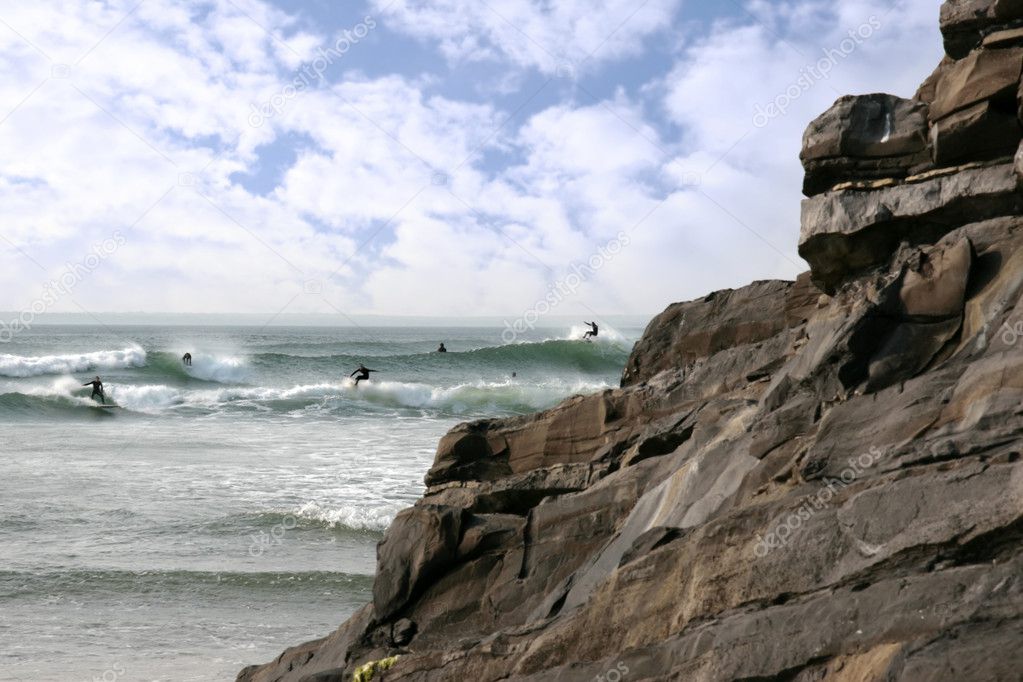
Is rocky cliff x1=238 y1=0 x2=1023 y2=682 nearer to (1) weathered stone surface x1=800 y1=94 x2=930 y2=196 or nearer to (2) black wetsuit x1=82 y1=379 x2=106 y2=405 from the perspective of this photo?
(1) weathered stone surface x1=800 y1=94 x2=930 y2=196

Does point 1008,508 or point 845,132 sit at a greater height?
point 845,132

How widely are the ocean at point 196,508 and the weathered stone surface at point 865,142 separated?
6.97 metres

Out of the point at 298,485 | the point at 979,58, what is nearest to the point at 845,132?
the point at 979,58

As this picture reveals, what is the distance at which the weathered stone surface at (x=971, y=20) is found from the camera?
23.4 ft

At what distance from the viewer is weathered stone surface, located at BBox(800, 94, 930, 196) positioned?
25.3ft

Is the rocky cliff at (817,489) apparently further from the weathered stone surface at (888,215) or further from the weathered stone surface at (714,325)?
the weathered stone surface at (714,325)

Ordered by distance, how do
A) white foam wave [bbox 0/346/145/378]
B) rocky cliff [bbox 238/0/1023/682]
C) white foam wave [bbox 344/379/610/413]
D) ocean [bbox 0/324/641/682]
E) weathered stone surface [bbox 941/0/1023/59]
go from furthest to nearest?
1. white foam wave [bbox 0/346/145/378]
2. white foam wave [bbox 344/379/610/413]
3. ocean [bbox 0/324/641/682]
4. weathered stone surface [bbox 941/0/1023/59]
5. rocky cliff [bbox 238/0/1023/682]

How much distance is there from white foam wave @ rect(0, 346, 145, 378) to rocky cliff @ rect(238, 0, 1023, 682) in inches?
1592

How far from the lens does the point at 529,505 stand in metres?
9.24

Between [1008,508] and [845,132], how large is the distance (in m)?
3.82

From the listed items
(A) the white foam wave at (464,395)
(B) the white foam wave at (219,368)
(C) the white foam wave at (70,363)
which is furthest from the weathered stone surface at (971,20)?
(C) the white foam wave at (70,363)

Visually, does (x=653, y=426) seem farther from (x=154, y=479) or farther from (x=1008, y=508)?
(x=154, y=479)

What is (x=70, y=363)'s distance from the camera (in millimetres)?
48250

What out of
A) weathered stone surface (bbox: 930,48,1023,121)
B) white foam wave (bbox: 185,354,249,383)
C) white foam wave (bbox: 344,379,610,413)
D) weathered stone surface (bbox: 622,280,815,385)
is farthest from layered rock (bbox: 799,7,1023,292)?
white foam wave (bbox: 185,354,249,383)
